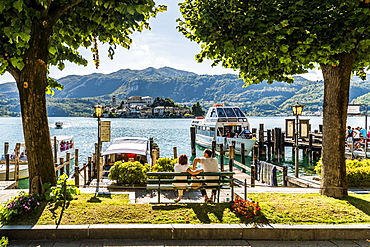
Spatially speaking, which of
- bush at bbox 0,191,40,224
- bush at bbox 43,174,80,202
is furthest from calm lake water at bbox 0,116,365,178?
bush at bbox 0,191,40,224

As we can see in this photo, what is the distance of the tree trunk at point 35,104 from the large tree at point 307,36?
4.00 m

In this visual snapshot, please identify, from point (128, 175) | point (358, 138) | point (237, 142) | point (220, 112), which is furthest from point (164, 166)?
point (220, 112)

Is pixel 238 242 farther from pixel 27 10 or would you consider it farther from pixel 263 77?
pixel 27 10

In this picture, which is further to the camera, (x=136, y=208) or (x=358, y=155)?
(x=358, y=155)

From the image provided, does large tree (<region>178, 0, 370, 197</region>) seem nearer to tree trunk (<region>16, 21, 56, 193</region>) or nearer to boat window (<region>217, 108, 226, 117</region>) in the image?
tree trunk (<region>16, 21, 56, 193</region>)

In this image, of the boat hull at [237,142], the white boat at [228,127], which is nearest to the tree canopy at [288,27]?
the boat hull at [237,142]

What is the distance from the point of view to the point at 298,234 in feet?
21.1

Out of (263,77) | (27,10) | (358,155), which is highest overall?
(27,10)

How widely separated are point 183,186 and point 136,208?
1.77 m

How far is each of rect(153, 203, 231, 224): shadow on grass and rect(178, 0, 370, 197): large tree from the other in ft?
12.1

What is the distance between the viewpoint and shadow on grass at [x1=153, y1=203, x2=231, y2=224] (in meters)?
6.88

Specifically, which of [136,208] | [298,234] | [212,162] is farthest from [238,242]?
[212,162]

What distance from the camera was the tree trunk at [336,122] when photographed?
8688 millimetres

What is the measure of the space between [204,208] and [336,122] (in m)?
4.59
